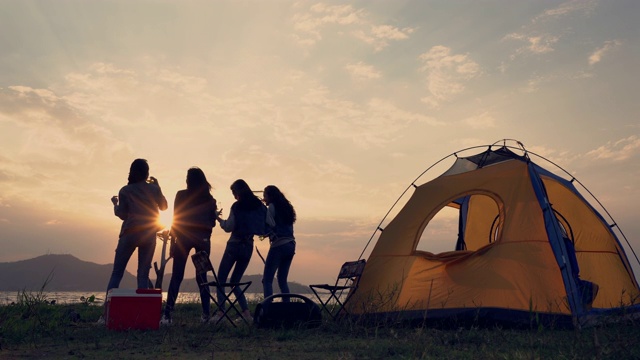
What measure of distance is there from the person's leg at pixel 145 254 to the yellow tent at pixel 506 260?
2.86 meters

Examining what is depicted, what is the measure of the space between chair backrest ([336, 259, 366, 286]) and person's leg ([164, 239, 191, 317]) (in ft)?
7.07

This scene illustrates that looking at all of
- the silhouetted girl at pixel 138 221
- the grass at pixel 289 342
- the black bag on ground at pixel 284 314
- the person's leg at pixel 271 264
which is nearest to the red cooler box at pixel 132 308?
the grass at pixel 289 342

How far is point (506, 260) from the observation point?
7.50 meters

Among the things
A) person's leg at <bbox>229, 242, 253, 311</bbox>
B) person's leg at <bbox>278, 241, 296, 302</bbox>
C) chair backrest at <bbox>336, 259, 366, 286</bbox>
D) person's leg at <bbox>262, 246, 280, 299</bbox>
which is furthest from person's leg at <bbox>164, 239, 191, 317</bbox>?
chair backrest at <bbox>336, 259, 366, 286</bbox>

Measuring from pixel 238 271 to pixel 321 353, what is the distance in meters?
2.91

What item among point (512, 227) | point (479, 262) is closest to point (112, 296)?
point (479, 262)

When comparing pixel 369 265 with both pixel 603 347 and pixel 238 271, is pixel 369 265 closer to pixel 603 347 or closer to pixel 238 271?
pixel 238 271

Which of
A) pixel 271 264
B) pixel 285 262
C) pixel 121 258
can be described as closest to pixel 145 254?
pixel 121 258

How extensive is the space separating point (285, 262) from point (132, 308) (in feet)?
7.54

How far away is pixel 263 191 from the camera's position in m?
8.38

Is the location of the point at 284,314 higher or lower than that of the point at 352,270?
lower

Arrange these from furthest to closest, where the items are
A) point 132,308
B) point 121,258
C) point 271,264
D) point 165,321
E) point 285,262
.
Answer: point 285,262 → point 271,264 → point 165,321 → point 121,258 → point 132,308

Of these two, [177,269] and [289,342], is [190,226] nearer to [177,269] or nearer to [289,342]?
[177,269]

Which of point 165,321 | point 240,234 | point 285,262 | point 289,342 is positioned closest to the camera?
point 289,342
